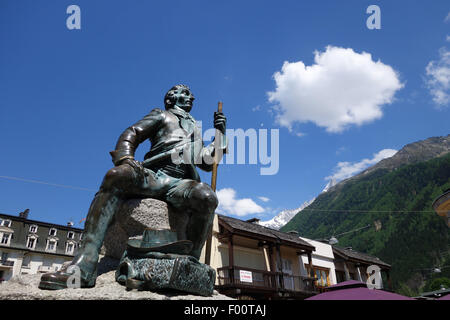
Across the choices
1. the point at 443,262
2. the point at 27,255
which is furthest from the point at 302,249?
the point at 443,262

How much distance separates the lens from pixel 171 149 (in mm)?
3684

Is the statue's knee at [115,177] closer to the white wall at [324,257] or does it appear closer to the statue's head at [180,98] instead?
the statue's head at [180,98]

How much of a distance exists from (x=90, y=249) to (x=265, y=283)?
53.2ft

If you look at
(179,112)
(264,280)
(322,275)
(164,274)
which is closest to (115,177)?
(164,274)

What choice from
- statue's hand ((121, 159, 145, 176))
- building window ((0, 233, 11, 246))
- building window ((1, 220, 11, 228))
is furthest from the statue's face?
building window ((1, 220, 11, 228))

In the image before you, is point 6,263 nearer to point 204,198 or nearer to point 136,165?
point 136,165

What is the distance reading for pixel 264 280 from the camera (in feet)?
58.5

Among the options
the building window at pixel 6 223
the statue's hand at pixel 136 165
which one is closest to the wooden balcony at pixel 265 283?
the statue's hand at pixel 136 165

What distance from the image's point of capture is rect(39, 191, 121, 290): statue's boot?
2518 millimetres

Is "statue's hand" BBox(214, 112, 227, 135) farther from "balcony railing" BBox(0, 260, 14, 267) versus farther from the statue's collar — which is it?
"balcony railing" BBox(0, 260, 14, 267)

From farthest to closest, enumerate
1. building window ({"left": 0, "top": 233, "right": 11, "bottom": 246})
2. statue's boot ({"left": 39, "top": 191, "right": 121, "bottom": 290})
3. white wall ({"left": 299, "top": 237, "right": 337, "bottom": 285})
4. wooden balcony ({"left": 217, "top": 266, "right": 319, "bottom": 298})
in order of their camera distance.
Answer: building window ({"left": 0, "top": 233, "right": 11, "bottom": 246}) → white wall ({"left": 299, "top": 237, "right": 337, "bottom": 285}) → wooden balcony ({"left": 217, "top": 266, "right": 319, "bottom": 298}) → statue's boot ({"left": 39, "top": 191, "right": 121, "bottom": 290})

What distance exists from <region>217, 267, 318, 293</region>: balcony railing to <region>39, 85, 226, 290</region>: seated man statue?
12.9 m
